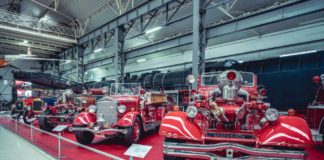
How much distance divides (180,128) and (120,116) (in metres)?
2.87

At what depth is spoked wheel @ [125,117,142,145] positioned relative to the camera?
481cm

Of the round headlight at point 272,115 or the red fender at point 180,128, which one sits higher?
the round headlight at point 272,115

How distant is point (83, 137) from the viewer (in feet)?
17.1

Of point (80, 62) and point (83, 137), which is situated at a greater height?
point (80, 62)

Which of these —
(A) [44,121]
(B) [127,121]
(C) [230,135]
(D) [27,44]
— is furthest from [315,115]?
(D) [27,44]

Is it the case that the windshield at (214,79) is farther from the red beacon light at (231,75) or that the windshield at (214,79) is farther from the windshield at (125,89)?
the windshield at (125,89)

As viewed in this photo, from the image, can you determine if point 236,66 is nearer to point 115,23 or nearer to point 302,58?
point 302,58

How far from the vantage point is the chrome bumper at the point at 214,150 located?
101 inches

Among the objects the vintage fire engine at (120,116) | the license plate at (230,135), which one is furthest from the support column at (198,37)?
the license plate at (230,135)

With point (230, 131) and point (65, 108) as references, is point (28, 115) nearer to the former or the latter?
point (65, 108)

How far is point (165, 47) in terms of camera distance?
1138 centimetres

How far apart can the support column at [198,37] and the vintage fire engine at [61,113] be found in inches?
172

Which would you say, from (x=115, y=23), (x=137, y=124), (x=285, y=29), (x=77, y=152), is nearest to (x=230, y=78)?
(x=137, y=124)

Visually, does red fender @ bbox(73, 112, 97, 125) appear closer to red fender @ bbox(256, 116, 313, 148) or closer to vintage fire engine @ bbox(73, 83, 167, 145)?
vintage fire engine @ bbox(73, 83, 167, 145)
